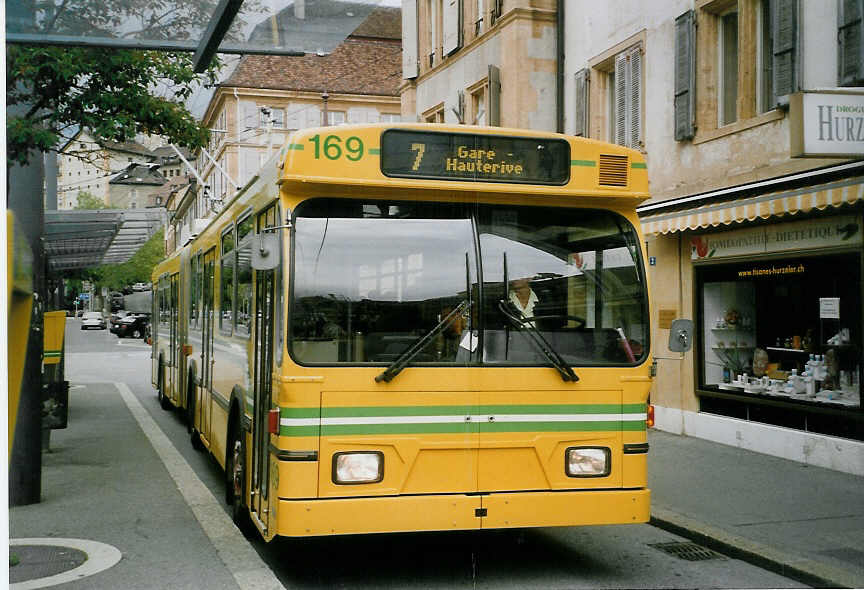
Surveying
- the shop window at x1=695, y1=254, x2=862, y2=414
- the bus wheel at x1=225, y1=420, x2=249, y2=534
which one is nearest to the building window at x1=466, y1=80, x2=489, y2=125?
the shop window at x1=695, y1=254, x2=862, y2=414

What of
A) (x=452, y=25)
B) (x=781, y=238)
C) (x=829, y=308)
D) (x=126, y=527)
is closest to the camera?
(x=126, y=527)

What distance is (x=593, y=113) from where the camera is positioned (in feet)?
53.2

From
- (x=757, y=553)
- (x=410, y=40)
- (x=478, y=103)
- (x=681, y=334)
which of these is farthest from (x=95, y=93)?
(x=410, y=40)

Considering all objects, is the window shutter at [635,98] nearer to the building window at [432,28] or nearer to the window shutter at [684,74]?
the window shutter at [684,74]

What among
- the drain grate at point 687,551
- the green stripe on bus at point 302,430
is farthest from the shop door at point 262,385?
the drain grate at point 687,551

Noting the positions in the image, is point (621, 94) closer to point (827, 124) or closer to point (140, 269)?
point (827, 124)

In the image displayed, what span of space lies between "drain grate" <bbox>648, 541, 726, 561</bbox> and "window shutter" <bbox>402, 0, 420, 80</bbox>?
17.7 metres

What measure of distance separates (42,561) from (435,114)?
17.1m

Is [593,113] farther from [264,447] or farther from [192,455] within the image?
[264,447]

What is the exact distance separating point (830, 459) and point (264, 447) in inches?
259

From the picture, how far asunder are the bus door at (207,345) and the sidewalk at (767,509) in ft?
15.0

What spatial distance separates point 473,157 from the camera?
6.19m

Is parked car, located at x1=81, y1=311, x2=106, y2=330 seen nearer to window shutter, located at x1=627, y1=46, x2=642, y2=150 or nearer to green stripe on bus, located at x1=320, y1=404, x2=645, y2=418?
window shutter, located at x1=627, y1=46, x2=642, y2=150

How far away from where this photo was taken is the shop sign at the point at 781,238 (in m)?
10.3
